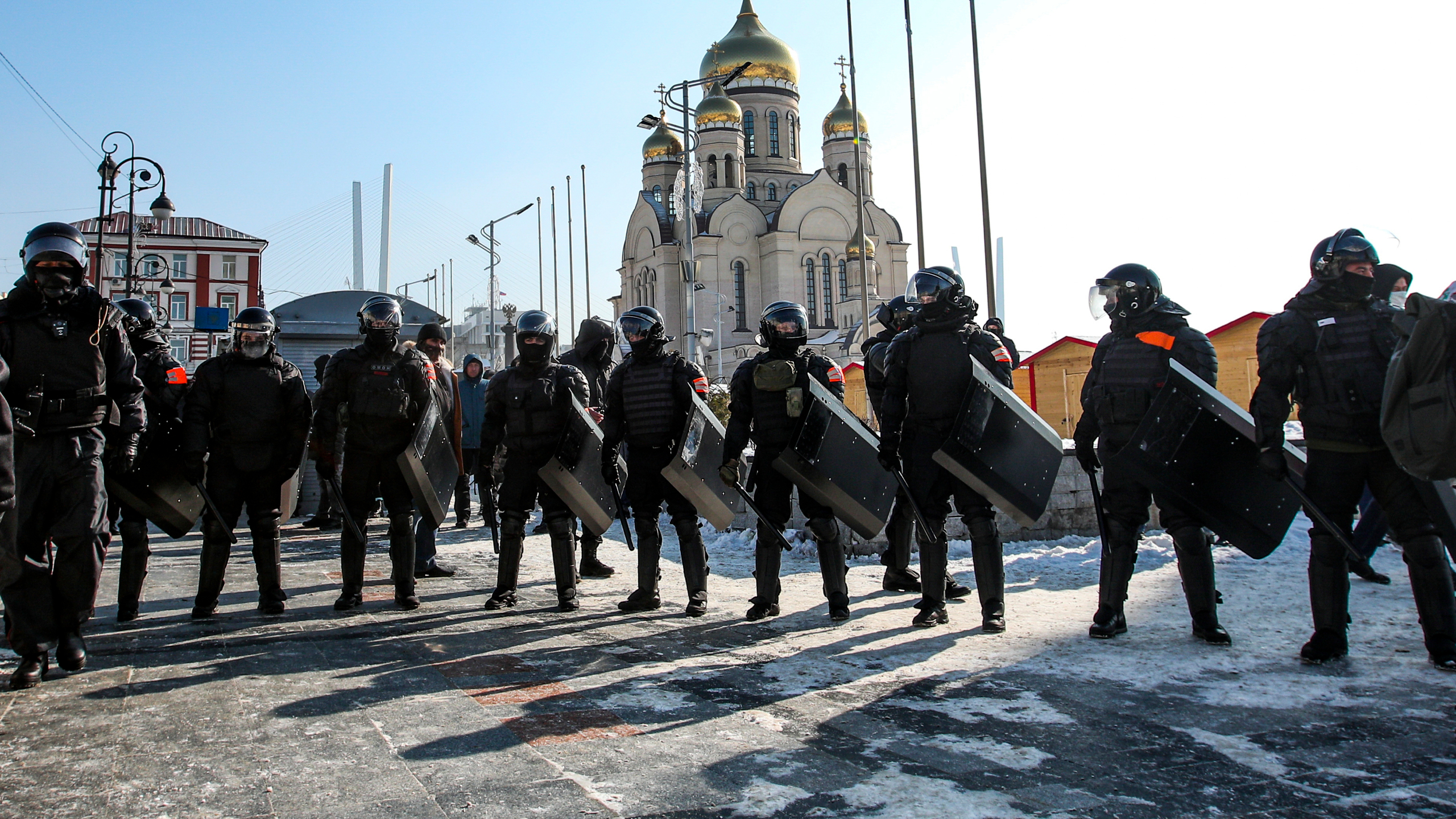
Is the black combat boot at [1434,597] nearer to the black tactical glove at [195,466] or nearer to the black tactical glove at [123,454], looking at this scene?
the black tactical glove at [123,454]

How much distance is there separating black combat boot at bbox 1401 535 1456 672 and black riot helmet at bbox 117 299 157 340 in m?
6.33

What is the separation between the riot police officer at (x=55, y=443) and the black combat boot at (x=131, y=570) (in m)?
1.32

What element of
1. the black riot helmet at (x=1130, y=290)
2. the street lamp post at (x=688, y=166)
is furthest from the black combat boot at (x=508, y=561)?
the street lamp post at (x=688, y=166)

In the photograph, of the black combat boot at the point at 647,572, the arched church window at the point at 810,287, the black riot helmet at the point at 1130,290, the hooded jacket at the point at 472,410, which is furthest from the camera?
the arched church window at the point at 810,287

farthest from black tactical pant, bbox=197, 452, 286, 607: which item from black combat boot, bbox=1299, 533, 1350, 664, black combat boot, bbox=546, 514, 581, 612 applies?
black combat boot, bbox=1299, 533, 1350, 664

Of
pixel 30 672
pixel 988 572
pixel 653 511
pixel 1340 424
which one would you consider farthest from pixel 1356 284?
pixel 30 672

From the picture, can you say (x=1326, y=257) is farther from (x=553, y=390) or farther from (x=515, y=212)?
(x=515, y=212)

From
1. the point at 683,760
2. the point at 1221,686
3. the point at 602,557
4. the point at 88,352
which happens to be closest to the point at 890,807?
the point at 683,760

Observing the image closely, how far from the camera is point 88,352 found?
4590 millimetres

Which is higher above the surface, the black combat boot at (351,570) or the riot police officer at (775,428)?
the riot police officer at (775,428)

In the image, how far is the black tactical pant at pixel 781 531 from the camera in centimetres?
575

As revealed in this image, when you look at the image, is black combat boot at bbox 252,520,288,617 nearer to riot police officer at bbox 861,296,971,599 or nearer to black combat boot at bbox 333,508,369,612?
black combat boot at bbox 333,508,369,612

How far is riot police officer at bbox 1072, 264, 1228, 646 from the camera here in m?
5.01

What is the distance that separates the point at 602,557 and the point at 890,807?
21.4 ft
